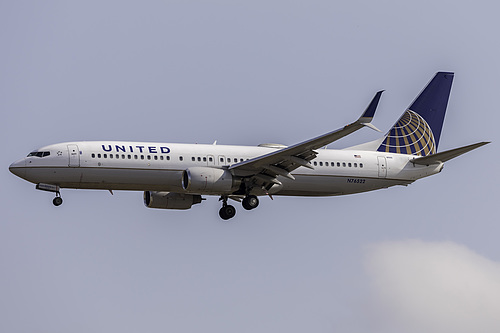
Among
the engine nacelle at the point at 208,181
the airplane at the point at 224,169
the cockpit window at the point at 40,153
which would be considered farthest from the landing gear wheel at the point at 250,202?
the cockpit window at the point at 40,153

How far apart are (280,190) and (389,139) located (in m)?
8.85

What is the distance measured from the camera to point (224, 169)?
56344 millimetres

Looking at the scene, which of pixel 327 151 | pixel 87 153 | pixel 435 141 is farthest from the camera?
pixel 435 141

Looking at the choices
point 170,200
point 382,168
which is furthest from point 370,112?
point 170,200

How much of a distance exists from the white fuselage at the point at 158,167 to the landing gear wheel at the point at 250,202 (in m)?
1.18

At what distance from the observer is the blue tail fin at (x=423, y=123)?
6309cm

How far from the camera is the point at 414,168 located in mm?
60781

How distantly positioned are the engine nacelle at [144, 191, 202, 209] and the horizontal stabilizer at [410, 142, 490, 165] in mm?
13236

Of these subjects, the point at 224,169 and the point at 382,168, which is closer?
the point at 224,169

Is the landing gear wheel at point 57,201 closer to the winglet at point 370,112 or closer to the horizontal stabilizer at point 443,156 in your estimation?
the winglet at point 370,112

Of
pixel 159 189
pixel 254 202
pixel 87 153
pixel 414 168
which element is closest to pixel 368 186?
pixel 414 168

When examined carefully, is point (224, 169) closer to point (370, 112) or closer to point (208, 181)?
point (208, 181)

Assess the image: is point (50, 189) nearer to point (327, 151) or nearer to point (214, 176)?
point (214, 176)

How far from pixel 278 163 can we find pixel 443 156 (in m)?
9.66
